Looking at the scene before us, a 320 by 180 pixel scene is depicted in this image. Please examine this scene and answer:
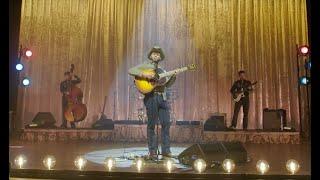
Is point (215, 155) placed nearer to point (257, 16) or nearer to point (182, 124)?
point (182, 124)

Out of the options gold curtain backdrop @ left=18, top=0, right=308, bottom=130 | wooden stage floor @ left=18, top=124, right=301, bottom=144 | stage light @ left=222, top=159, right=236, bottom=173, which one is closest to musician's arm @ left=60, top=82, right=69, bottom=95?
gold curtain backdrop @ left=18, top=0, right=308, bottom=130

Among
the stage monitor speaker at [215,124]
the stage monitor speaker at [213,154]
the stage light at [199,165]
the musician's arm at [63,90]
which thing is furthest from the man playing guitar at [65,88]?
the stage light at [199,165]

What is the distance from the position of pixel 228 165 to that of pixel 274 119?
5150mm

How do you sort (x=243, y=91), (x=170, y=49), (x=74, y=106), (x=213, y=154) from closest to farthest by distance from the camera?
(x=213, y=154) < (x=243, y=91) < (x=74, y=106) < (x=170, y=49)

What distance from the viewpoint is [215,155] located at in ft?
18.0

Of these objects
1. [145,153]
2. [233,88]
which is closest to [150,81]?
[145,153]

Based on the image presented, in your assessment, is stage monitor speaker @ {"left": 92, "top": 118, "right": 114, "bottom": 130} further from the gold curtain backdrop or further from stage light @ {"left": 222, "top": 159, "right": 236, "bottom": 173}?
stage light @ {"left": 222, "top": 159, "right": 236, "bottom": 173}

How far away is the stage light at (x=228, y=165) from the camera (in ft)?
16.9

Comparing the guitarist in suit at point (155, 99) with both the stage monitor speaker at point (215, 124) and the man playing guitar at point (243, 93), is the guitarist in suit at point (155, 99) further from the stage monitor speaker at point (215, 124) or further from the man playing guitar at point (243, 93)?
the man playing guitar at point (243, 93)

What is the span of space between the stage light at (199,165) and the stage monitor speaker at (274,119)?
5.05 meters

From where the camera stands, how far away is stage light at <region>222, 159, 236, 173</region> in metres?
5.15

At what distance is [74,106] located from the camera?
10523 millimetres

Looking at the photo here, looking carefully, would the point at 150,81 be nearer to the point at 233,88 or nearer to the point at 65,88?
the point at 233,88
